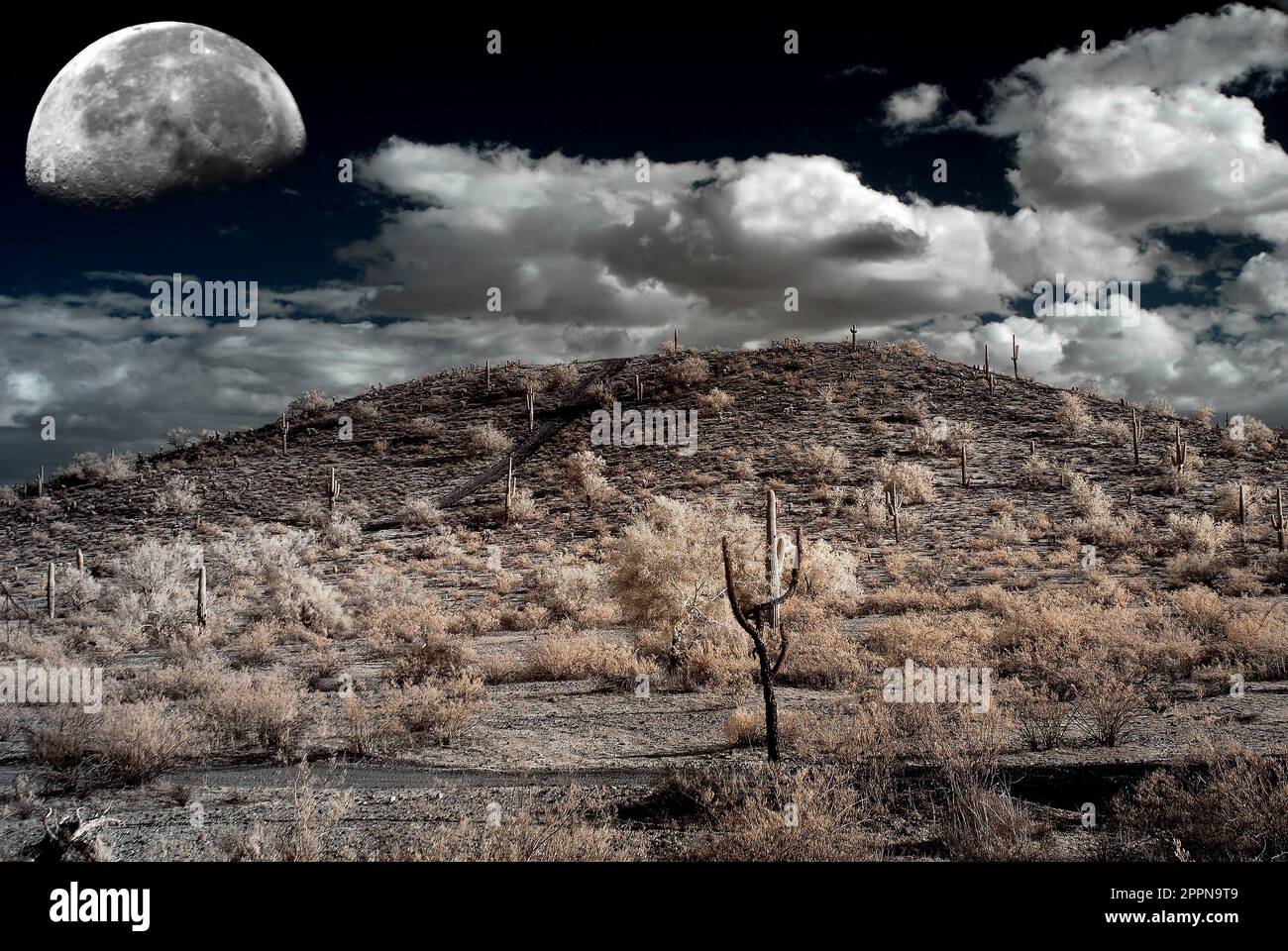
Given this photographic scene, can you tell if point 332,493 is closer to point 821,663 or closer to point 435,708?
point 435,708

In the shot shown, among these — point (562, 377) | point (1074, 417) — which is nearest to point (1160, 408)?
point (1074, 417)

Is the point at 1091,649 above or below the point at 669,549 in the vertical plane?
below

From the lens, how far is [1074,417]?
47.6 metres

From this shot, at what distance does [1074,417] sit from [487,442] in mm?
35161

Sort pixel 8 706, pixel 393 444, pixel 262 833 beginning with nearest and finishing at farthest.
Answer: pixel 262 833, pixel 8 706, pixel 393 444

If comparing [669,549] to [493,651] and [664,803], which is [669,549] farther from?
[664,803]

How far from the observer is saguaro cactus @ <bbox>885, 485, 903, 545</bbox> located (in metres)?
33.4

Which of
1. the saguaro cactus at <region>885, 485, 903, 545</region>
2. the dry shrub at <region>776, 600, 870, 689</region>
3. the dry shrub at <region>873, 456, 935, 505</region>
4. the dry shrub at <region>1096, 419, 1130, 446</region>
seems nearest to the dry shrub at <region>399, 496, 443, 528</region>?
the saguaro cactus at <region>885, 485, 903, 545</region>

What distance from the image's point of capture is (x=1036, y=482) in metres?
39.8

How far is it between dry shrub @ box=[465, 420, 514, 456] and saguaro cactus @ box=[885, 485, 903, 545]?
24.4m

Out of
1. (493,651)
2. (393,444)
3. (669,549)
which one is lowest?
(493,651)

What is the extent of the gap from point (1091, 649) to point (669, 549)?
8060 mm

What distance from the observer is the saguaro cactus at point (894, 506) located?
33.4 meters
